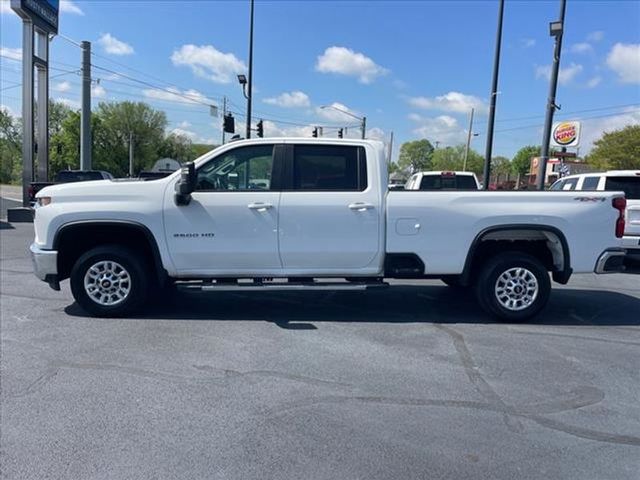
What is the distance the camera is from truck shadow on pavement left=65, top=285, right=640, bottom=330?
20.5 feet

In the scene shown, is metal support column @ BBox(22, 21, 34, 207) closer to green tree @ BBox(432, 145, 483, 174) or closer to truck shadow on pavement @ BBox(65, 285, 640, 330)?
truck shadow on pavement @ BBox(65, 285, 640, 330)

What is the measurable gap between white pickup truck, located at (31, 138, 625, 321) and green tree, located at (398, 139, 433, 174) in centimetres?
12256

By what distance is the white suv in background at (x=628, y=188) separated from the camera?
31.6 feet

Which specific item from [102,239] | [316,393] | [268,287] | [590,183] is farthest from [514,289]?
[590,183]

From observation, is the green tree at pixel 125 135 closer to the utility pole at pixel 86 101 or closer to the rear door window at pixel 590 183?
the utility pole at pixel 86 101

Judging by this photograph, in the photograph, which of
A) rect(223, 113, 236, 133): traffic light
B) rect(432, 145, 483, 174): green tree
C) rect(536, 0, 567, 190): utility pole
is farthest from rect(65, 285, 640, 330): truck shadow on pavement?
rect(432, 145, 483, 174): green tree

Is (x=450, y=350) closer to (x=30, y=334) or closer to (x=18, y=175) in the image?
(x=30, y=334)

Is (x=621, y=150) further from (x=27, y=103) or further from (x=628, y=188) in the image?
(x=27, y=103)

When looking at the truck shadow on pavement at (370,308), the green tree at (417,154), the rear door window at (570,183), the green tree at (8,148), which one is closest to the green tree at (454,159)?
the green tree at (417,154)

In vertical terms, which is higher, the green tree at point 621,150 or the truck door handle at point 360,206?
the green tree at point 621,150

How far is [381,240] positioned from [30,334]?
4046 millimetres

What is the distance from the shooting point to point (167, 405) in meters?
3.82

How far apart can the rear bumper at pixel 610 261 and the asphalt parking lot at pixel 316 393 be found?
741 millimetres

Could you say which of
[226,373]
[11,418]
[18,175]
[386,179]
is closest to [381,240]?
[386,179]
